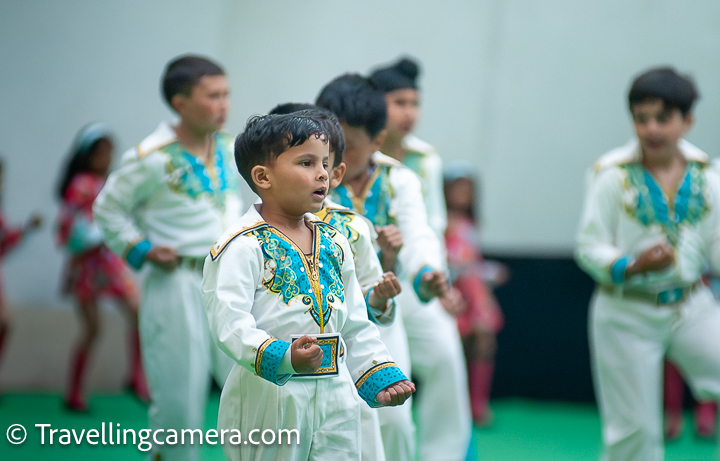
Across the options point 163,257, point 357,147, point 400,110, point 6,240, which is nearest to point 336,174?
point 357,147

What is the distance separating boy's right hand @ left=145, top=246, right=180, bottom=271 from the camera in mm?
3359

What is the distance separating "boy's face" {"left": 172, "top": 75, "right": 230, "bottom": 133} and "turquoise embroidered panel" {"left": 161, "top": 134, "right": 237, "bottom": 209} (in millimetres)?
127

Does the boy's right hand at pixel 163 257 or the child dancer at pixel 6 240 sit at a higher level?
the boy's right hand at pixel 163 257

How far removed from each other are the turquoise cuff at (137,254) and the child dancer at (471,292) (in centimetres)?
258

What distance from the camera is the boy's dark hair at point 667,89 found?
10.9ft

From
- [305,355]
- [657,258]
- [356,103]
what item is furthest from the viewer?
[657,258]

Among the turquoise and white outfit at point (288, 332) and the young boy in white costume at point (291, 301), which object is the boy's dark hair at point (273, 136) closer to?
the young boy in white costume at point (291, 301)

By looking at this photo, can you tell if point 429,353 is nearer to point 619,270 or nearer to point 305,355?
point 619,270

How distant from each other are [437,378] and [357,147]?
127 cm

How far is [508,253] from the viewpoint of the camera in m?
6.13

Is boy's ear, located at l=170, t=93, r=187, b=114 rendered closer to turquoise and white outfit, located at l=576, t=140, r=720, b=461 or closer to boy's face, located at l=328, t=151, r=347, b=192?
boy's face, located at l=328, t=151, r=347, b=192

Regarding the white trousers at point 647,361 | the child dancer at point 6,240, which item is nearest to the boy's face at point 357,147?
the white trousers at point 647,361

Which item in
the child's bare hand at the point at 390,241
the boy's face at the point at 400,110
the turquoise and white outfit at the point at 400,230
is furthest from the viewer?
the boy's face at the point at 400,110

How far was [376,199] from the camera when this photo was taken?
116 inches
